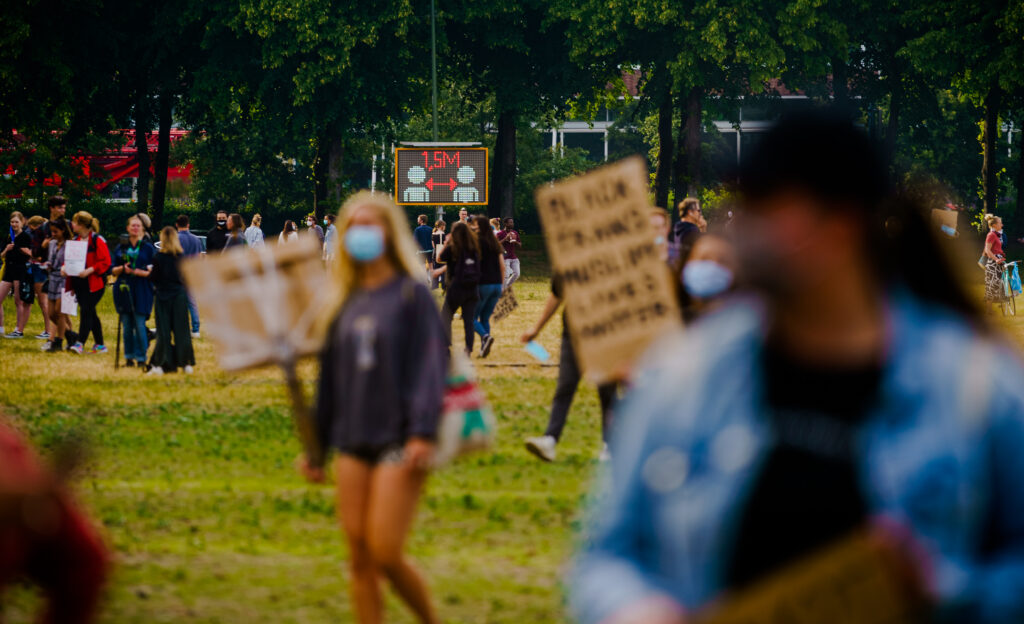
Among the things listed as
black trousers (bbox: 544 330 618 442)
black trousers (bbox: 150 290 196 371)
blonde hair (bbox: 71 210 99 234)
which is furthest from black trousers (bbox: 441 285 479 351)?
black trousers (bbox: 544 330 618 442)

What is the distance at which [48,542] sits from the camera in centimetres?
258

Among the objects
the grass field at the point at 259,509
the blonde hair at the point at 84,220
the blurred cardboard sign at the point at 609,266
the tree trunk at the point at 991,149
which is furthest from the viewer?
the tree trunk at the point at 991,149

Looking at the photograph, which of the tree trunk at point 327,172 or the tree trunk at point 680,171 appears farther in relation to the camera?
the tree trunk at point 680,171

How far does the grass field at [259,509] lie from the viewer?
6.77 metres

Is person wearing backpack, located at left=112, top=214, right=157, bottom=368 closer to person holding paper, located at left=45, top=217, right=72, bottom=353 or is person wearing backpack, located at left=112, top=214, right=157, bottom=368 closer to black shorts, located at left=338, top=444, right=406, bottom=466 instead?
person holding paper, located at left=45, top=217, right=72, bottom=353

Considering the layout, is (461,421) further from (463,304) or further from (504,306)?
(504,306)

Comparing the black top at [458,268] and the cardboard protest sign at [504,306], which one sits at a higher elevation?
the black top at [458,268]

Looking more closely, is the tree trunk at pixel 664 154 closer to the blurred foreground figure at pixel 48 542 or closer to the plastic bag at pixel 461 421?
the plastic bag at pixel 461 421

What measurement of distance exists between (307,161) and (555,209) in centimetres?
4886

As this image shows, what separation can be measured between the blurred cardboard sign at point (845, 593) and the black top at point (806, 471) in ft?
0.39

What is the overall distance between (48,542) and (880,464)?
155cm

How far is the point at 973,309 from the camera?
2.09m

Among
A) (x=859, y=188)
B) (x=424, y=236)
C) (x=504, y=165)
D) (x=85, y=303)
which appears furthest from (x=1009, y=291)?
(x=859, y=188)

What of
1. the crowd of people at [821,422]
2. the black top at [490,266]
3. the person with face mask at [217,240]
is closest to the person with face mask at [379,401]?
the crowd of people at [821,422]
